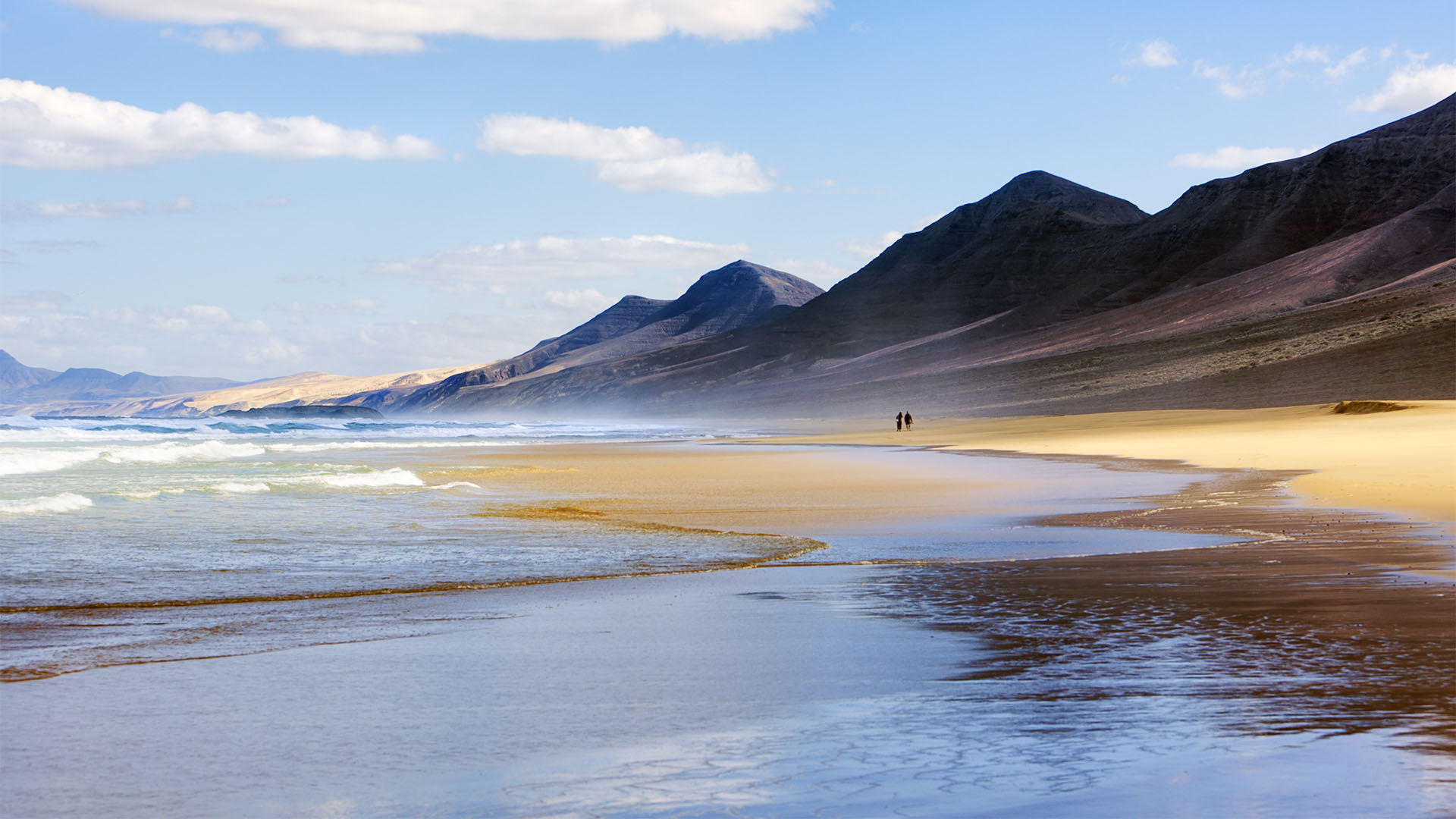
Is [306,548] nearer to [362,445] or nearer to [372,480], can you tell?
[372,480]

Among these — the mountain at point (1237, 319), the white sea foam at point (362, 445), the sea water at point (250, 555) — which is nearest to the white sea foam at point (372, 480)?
the sea water at point (250, 555)

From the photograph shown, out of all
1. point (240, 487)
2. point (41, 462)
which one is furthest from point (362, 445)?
point (240, 487)

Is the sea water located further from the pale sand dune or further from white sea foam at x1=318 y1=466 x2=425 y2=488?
the pale sand dune

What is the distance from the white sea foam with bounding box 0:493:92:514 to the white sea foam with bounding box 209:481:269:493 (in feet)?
9.31

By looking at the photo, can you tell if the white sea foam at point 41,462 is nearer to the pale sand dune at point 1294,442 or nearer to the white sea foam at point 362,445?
the white sea foam at point 362,445

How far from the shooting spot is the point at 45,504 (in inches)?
698

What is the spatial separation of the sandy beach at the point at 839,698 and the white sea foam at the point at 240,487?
41.8ft

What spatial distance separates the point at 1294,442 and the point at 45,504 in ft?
95.1

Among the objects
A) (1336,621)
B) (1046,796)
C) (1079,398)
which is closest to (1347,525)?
(1336,621)

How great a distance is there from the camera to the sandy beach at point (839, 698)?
4.65 metres

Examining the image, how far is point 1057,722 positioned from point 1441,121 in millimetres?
207484

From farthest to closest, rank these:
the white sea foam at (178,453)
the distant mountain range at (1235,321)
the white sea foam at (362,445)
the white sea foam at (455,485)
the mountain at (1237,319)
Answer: the mountain at (1237,319) < the distant mountain range at (1235,321) < the white sea foam at (362,445) < the white sea foam at (178,453) < the white sea foam at (455,485)

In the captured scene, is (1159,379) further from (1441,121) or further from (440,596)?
(1441,121)

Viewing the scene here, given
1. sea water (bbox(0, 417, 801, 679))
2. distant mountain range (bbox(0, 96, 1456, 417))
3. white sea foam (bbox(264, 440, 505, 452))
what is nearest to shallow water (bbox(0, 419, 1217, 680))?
sea water (bbox(0, 417, 801, 679))
